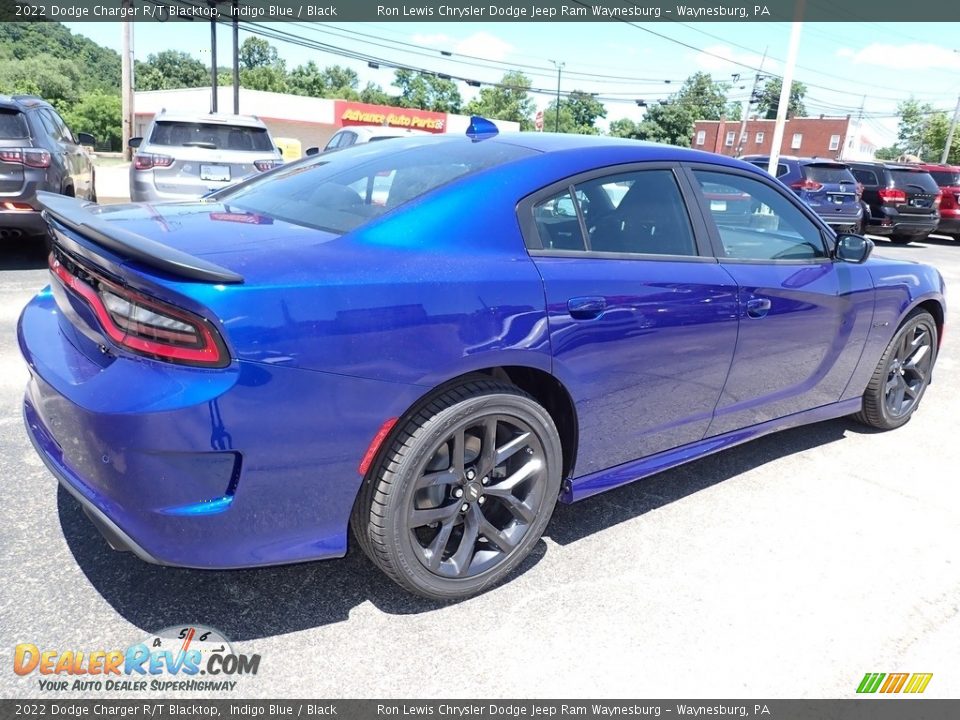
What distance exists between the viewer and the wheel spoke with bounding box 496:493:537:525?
2574 mm

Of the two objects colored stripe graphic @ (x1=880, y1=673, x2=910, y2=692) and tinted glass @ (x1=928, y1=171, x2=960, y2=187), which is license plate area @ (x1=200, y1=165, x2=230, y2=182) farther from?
tinted glass @ (x1=928, y1=171, x2=960, y2=187)

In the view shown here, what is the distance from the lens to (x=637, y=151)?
3.04 metres

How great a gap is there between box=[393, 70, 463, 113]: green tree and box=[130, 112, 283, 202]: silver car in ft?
312

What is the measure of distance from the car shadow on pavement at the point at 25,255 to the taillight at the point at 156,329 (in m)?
6.41

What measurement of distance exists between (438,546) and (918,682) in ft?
5.22

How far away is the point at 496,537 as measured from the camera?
2.58 m

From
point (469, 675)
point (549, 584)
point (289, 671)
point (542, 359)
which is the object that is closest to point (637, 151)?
point (542, 359)

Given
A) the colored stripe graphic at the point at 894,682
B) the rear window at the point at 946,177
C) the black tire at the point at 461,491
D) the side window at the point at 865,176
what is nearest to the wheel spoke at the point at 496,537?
the black tire at the point at 461,491

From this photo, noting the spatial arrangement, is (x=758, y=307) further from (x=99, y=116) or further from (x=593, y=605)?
(x=99, y=116)

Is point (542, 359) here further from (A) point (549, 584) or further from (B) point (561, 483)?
(A) point (549, 584)

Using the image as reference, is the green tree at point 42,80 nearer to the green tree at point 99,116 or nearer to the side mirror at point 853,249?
the green tree at point 99,116

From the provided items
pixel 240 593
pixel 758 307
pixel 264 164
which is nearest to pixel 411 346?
pixel 240 593

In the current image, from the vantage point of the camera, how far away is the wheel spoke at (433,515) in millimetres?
2334

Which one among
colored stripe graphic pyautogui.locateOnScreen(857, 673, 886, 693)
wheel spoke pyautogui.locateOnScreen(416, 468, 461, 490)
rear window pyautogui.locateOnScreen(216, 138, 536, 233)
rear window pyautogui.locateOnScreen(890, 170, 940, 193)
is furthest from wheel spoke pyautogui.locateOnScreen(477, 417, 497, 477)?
rear window pyautogui.locateOnScreen(890, 170, 940, 193)
